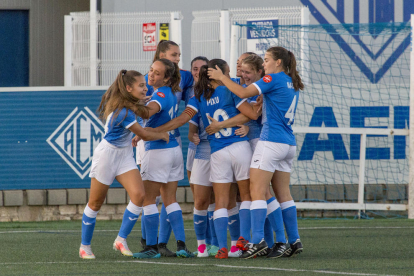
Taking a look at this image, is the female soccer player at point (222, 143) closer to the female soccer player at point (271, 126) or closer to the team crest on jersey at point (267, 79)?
the female soccer player at point (271, 126)

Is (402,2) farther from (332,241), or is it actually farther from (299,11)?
(332,241)

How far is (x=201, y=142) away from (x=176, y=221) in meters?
0.74

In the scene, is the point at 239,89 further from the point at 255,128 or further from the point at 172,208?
the point at 172,208

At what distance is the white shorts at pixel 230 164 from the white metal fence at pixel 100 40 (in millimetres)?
5469

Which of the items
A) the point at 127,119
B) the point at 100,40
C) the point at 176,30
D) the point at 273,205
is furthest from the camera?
the point at 100,40

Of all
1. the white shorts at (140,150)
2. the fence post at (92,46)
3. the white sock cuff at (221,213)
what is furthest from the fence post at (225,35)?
the white sock cuff at (221,213)

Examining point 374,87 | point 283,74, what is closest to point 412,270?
point 283,74

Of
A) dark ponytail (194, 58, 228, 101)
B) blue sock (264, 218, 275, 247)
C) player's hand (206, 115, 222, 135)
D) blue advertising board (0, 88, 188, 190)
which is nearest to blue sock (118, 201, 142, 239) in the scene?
player's hand (206, 115, 222, 135)

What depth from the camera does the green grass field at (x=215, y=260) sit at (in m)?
4.69

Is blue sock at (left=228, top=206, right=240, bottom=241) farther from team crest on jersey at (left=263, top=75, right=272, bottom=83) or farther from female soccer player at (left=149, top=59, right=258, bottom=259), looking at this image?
team crest on jersey at (left=263, top=75, right=272, bottom=83)

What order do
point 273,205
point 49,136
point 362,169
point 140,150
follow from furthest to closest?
1. point 362,169
2. point 49,136
3. point 140,150
4. point 273,205

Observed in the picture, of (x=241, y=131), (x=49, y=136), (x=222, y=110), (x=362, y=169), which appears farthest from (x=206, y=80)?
(x=362, y=169)

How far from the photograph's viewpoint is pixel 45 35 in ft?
54.3

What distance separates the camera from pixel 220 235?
549cm
